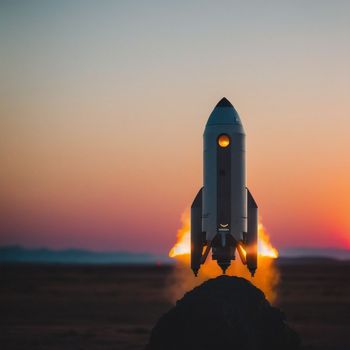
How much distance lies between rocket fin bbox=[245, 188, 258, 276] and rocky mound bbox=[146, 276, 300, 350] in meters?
7.82

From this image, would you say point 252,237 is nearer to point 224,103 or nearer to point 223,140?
point 223,140

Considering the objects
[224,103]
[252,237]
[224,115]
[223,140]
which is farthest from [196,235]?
[224,103]

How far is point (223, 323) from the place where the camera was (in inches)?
1487

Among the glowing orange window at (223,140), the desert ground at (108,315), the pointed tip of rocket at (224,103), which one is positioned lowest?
the desert ground at (108,315)

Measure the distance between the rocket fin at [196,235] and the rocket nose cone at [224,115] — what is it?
4.19m

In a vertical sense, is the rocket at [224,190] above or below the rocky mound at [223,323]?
above

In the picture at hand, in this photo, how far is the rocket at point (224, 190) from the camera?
47.2 metres

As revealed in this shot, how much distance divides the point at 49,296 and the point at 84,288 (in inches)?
773

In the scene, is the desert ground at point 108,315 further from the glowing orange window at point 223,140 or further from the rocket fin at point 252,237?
the glowing orange window at point 223,140

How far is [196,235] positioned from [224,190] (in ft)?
11.9

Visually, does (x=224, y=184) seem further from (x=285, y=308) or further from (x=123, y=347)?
(x=285, y=308)

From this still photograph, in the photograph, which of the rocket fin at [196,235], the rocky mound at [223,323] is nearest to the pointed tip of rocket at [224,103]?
the rocket fin at [196,235]

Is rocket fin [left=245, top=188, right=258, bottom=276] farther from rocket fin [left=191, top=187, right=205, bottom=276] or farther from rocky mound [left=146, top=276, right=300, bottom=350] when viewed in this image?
rocky mound [left=146, top=276, right=300, bottom=350]

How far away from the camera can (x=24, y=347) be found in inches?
2303
